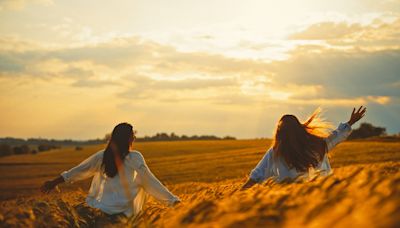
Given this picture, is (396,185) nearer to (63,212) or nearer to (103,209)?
(63,212)

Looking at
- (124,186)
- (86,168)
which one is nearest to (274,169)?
(124,186)

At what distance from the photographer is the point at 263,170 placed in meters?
7.92

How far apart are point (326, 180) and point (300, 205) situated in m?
1.12

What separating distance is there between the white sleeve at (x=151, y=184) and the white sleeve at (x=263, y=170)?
50.2 inches

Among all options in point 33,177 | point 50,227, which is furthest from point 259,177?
point 33,177

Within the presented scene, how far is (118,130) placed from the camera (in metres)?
7.49

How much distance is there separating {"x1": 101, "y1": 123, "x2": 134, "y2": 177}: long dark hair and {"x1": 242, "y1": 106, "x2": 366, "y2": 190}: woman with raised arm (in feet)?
6.11

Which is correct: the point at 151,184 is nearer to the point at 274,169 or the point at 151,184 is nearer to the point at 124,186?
the point at 124,186

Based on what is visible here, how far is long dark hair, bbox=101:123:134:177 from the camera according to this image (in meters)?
7.48

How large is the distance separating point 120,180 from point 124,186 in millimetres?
109

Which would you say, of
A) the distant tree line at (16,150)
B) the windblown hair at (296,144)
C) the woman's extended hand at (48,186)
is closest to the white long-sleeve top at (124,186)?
the woman's extended hand at (48,186)

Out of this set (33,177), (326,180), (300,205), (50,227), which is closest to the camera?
(300,205)

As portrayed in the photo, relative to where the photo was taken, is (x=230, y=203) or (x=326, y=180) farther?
(x=326, y=180)

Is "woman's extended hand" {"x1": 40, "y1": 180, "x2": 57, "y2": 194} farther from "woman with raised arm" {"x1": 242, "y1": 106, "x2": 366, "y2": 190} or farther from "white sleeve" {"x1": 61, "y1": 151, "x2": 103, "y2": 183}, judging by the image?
"woman with raised arm" {"x1": 242, "y1": 106, "x2": 366, "y2": 190}
